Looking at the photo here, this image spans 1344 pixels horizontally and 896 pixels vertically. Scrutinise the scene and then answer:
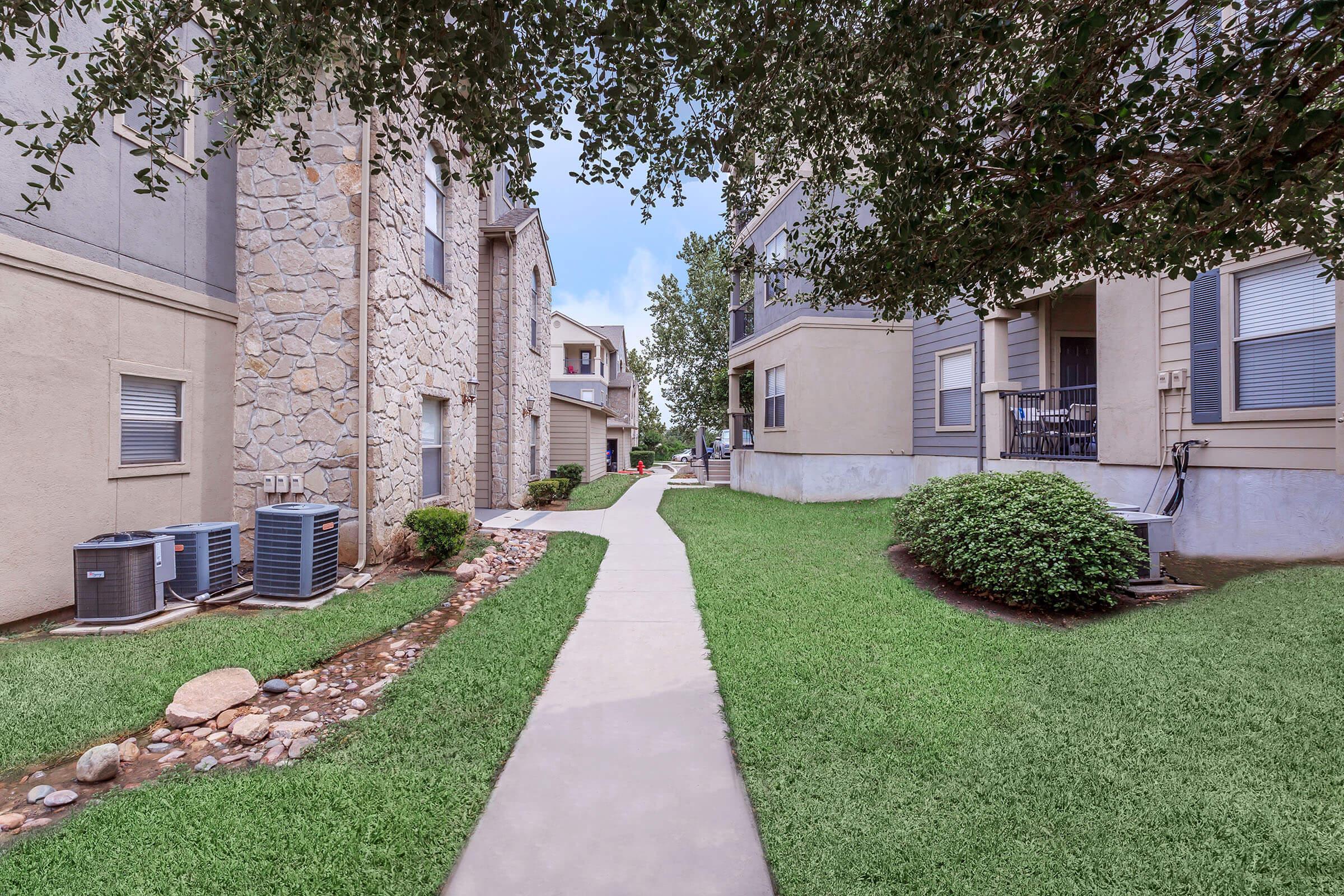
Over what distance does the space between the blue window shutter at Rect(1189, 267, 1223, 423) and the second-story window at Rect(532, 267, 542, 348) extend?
12894 mm

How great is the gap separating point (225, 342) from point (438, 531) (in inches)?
129

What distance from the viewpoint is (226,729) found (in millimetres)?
3555

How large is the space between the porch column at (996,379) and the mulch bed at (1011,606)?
4923 millimetres

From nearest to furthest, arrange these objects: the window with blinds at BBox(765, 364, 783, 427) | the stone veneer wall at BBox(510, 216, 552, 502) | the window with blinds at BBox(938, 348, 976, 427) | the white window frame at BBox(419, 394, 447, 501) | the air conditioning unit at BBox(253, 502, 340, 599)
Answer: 1. the air conditioning unit at BBox(253, 502, 340, 599)
2. the white window frame at BBox(419, 394, 447, 501)
3. the window with blinds at BBox(938, 348, 976, 427)
4. the stone veneer wall at BBox(510, 216, 552, 502)
5. the window with blinds at BBox(765, 364, 783, 427)

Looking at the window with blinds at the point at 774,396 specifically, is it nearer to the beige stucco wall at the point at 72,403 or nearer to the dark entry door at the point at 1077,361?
the dark entry door at the point at 1077,361

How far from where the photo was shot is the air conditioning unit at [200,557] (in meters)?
5.78

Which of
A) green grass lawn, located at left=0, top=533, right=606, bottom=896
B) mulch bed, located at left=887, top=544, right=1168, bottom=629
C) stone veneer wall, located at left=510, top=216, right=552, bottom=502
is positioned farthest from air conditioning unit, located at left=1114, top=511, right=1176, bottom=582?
stone veneer wall, located at left=510, top=216, right=552, bottom=502

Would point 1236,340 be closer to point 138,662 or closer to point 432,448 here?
point 432,448

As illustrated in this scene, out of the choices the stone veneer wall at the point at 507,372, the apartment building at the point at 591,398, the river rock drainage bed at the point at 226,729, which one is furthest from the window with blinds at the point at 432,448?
the apartment building at the point at 591,398

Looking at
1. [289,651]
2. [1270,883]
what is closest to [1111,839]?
[1270,883]

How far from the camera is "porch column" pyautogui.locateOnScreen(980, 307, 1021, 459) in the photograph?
10.2 meters

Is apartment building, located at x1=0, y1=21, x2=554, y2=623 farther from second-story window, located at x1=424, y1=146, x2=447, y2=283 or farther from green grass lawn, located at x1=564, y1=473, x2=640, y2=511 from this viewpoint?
green grass lawn, located at x1=564, y1=473, x2=640, y2=511

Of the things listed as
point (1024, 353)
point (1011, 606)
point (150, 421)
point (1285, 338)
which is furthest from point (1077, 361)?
point (150, 421)

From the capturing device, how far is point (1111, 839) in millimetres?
2490
